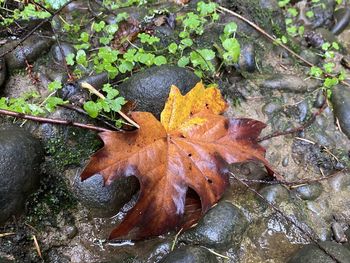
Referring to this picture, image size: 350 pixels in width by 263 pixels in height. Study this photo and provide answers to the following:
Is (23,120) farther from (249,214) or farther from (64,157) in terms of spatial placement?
(249,214)

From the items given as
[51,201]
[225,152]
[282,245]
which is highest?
[225,152]

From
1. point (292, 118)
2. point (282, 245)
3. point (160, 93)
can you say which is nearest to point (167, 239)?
point (282, 245)

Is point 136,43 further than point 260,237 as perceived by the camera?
Yes

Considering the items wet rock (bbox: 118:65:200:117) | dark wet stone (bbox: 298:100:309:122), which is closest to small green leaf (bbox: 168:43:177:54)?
wet rock (bbox: 118:65:200:117)

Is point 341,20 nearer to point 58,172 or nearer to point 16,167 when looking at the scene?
point 58,172

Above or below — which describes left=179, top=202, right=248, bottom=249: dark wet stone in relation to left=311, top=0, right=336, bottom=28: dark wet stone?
below

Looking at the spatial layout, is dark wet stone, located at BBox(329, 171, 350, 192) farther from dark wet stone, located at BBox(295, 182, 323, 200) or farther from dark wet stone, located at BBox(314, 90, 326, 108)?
dark wet stone, located at BBox(314, 90, 326, 108)

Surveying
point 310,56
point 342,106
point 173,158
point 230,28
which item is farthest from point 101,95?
point 310,56
